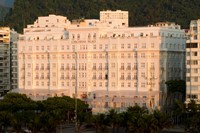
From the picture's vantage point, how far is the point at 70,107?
3757 inches

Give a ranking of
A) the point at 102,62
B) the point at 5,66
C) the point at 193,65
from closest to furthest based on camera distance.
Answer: the point at 193,65 → the point at 102,62 → the point at 5,66

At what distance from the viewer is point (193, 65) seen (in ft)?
304

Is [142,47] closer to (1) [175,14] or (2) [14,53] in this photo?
(2) [14,53]

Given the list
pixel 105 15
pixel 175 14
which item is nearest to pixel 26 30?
pixel 105 15

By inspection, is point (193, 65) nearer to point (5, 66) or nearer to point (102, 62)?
point (102, 62)

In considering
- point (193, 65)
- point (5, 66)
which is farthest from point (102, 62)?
point (5, 66)

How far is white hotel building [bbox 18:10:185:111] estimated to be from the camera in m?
103

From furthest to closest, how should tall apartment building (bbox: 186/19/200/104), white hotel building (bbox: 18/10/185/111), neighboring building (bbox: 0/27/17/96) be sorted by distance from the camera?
neighboring building (bbox: 0/27/17/96) < white hotel building (bbox: 18/10/185/111) < tall apartment building (bbox: 186/19/200/104)

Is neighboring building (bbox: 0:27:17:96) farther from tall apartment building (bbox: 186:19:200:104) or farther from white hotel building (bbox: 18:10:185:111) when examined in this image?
tall apartment building (bbox: 186:19:200:104)

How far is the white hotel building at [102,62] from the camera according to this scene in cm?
10281

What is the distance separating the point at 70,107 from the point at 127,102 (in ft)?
40.5

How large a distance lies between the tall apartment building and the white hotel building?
31.3ft

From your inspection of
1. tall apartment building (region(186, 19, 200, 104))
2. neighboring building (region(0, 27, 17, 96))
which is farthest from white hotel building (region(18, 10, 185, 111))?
neighboring building (region(0, 27, 17, 96))

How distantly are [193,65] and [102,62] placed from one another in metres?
21.7
